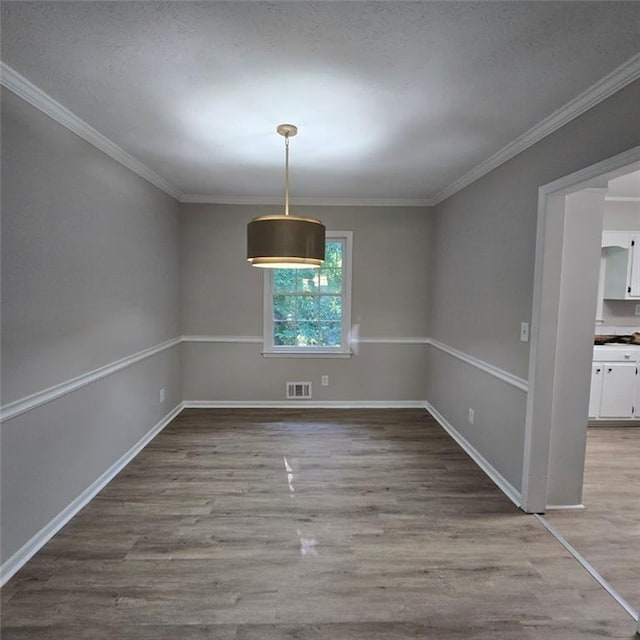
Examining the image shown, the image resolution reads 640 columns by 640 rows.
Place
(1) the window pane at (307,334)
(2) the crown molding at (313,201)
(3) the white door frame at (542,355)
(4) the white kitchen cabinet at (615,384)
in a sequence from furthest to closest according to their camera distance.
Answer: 1. (1) the window pane at (307,334)
2. (2) the crown molding at (313,201)
3. (4) the white kitchen cabinet at (615,384)
4. (3) the white door frame at (542,355)

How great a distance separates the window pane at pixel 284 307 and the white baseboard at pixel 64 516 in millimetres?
1874

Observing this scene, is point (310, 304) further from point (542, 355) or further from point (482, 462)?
point (542, 355)

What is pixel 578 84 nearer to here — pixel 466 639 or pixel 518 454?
pixel 518 454

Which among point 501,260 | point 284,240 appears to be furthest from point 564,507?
point 284,240

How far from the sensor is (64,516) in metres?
2.40

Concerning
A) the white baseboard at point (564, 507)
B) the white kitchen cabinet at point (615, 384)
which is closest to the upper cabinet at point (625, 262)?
the white kitchen cabinet at point (615, 384)

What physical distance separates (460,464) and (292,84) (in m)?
3.04

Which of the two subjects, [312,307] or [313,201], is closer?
[313,201]

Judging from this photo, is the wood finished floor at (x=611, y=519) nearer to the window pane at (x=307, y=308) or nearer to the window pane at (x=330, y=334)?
the window pane at (x=330, y=334)

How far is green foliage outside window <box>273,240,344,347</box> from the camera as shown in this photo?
4672mm

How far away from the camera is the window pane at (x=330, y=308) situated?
4715 millimetres

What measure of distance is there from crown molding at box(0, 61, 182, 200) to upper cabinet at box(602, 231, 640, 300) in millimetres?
4793

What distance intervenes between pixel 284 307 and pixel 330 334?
64 centimetres

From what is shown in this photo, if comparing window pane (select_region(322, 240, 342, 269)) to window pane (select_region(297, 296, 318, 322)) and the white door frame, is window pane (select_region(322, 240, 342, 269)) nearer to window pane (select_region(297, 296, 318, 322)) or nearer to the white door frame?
window pane (select_region(297, 296, 318, 322))
